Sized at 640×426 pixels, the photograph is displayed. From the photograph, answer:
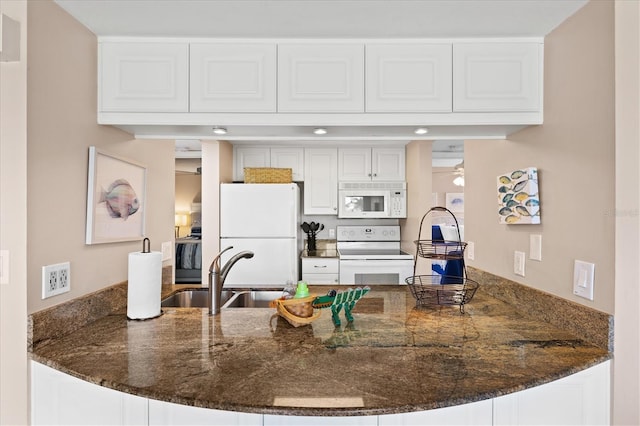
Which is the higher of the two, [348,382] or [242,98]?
[242,98]

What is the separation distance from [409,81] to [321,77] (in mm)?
371

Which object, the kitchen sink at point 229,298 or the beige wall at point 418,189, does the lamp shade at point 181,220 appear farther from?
the kitchen sink at point 229,298

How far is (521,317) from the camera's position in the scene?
1554mm

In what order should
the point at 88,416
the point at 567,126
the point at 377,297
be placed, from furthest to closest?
the point at 377,297 → the point at 567,126 → the point at 88,416

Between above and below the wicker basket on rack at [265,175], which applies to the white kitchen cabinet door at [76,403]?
below

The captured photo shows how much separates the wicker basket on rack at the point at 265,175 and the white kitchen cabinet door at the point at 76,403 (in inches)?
108

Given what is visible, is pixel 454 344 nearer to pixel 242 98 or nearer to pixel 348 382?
pixel 348 382

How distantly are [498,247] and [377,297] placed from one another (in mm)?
Result: 663

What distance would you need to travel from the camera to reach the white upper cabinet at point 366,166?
422cm

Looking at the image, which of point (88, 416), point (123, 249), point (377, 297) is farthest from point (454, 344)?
point (123, 249)

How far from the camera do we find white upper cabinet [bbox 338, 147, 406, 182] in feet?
13.8

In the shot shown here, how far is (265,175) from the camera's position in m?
3.81
